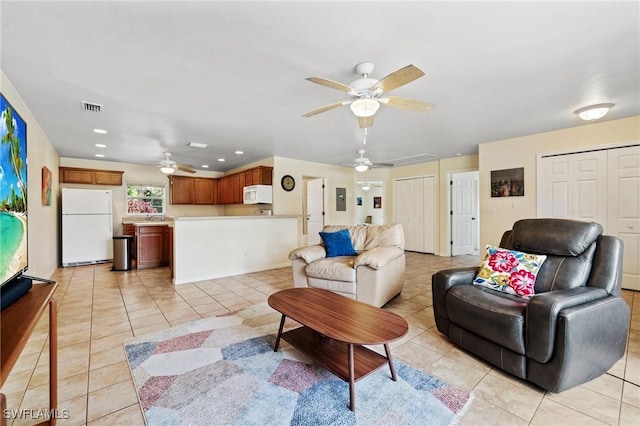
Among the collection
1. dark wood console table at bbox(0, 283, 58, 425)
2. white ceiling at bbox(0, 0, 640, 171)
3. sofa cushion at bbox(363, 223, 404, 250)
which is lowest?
dark wood console table at bbox(0, 283, 58, 425)

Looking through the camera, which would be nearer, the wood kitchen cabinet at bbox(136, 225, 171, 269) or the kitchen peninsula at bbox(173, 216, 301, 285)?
the kitchen peninsula at bbox(173, 216, 301, 285)

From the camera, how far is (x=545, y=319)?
1587 millimetres

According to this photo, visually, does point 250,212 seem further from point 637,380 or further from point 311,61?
point 637,380

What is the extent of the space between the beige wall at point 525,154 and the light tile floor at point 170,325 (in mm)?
1718

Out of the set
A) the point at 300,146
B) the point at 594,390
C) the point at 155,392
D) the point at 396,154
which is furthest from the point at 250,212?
the point at 594,390

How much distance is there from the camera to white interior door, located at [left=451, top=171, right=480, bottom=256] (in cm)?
648

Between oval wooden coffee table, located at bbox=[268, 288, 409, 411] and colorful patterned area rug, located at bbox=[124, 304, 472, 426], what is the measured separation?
13 cm

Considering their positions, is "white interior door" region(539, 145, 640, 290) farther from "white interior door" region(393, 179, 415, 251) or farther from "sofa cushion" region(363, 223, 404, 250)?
"white interior door" region(393, 179, 415, 251)

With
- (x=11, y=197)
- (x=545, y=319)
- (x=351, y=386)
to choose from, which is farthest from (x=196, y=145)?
(x=545, y=319)

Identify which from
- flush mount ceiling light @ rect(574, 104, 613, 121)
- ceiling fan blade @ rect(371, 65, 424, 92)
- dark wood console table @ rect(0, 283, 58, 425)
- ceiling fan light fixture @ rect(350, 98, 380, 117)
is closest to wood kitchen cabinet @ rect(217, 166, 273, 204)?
ceiling fan light fixture @ rect(350, 98, 380, 117)

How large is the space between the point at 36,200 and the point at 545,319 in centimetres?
534

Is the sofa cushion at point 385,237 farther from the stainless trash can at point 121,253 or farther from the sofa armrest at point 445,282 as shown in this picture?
the stainless trash can at point 121,253

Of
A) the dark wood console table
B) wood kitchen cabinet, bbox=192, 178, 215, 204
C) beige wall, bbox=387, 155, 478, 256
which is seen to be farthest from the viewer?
wood kitchen cabinet, bbox=192, 178, 215, 204

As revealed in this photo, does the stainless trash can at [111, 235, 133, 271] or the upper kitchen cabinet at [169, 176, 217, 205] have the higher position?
the upper kitchen cabinet at [169, 176, 217, 205]
